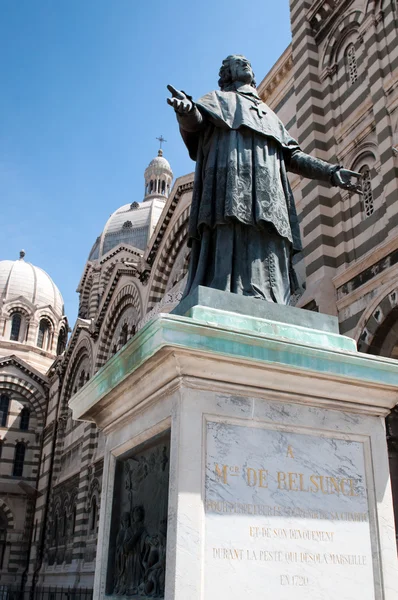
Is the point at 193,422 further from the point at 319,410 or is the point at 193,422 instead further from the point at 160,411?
the point at 319,410

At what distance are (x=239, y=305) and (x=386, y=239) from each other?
304 inches

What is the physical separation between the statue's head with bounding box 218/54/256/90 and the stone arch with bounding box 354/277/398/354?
6477 mm

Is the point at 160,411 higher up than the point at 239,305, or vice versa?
the point at 239,305

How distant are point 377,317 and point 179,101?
24.9 ft

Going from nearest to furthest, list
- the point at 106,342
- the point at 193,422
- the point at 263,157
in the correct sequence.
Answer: the point at 193,422
the point at 263,157
the point at 106,342

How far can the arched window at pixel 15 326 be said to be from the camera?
38.5m

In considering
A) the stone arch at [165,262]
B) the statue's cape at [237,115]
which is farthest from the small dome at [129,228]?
the statue's cape at [237,115]

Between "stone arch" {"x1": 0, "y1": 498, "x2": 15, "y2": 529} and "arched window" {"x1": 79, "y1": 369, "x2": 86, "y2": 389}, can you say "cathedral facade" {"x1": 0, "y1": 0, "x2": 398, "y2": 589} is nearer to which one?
"stone arch" {"x1": 0, "y1": 498, "x2": 15, "y2": 529}

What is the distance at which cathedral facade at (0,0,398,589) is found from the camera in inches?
447

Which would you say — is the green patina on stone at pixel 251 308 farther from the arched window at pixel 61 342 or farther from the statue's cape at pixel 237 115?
the arched window at pixel 61 342

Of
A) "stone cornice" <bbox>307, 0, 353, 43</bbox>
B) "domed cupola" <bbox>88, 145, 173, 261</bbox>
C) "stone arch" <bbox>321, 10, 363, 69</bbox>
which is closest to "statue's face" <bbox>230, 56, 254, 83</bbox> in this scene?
"stone arch" <bbox>321, 10, 363, 69</bbox>

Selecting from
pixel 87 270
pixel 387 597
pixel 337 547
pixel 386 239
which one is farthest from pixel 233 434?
pixel 87 270

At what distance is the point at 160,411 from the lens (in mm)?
3115

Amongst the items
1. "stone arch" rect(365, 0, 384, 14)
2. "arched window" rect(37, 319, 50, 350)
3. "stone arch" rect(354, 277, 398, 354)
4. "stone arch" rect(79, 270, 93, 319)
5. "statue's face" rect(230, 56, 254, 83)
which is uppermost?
"stone arch" rect(79, 270, 93, 319)
